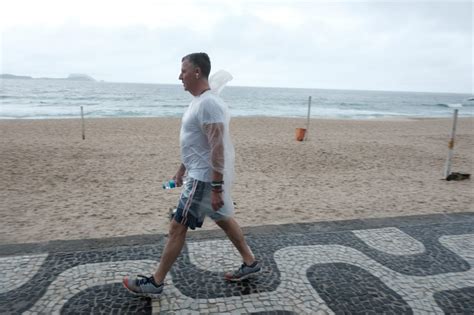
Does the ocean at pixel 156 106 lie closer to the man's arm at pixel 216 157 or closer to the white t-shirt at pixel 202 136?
the white t-shirt at pixel 202 136

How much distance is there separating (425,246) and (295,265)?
153 cm

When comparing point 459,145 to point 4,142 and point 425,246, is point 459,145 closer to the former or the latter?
point 425,246

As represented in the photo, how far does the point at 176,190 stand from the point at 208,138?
3757mm

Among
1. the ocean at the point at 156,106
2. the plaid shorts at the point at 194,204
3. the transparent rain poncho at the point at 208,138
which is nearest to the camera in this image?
the transparent rain poncho at the point at 208,138

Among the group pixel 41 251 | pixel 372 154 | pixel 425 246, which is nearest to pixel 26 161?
pixel 41 251

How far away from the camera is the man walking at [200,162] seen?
7.71ft

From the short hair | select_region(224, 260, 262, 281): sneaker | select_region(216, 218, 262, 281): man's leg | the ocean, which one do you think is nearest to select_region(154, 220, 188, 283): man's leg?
select_region(216, 218, 262, 281): man's leg

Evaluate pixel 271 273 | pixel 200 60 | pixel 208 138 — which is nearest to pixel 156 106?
pixel 271 273

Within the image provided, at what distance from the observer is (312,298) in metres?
2.66

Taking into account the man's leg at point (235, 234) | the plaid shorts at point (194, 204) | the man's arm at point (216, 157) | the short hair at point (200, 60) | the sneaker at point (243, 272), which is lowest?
the sneaker at point (243, 272)

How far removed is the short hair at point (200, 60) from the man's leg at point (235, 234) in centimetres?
115

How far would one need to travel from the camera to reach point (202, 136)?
2.44 m

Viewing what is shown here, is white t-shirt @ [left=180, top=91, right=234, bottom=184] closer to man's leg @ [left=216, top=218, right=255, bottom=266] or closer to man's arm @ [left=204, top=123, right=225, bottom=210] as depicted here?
man's arm @ [left=204, top=123, right=225, bottom=210]

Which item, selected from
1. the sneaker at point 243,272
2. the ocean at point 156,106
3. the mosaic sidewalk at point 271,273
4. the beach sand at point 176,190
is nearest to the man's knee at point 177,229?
the mosaic sidewalk at point 271,273
